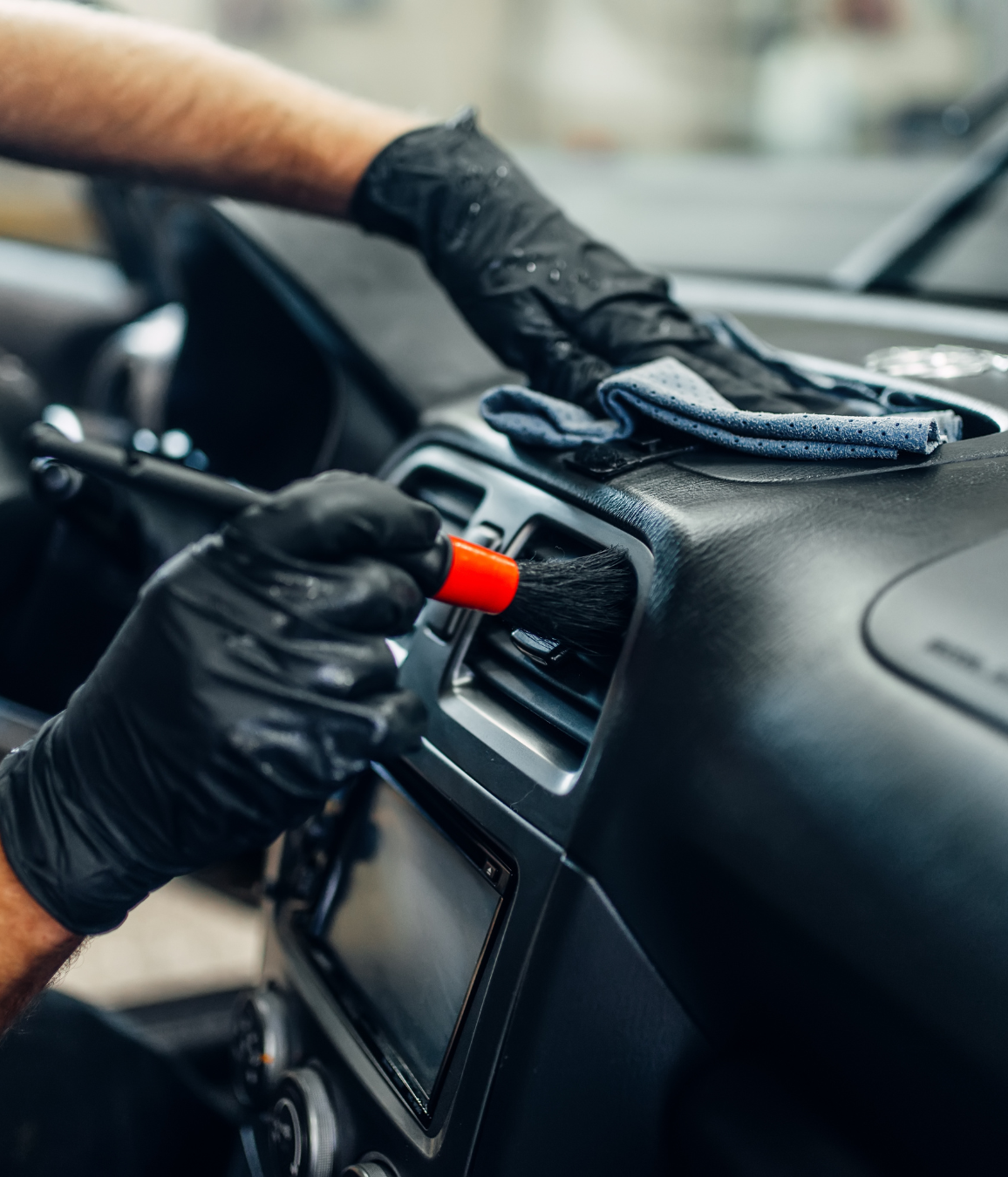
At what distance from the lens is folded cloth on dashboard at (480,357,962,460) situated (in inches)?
24.0

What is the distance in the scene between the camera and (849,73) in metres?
3.33

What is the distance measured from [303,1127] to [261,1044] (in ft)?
0.34

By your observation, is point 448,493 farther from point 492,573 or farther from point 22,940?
point 22,940

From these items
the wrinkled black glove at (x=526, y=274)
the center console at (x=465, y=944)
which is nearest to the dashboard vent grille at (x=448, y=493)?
the center console at (x=465, y=944)

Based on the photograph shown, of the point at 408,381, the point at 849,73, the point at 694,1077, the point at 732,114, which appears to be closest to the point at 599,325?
the point at 408,381

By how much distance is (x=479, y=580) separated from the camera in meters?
0.56

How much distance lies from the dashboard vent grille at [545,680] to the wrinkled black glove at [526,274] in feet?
0.54

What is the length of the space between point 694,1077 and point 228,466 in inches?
35.9

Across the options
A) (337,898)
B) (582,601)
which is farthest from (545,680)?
(337,898)

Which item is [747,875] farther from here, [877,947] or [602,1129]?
[602,1129]

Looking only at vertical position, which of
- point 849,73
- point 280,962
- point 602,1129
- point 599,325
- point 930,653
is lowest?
point 280,962

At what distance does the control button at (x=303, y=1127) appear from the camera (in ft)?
2.28

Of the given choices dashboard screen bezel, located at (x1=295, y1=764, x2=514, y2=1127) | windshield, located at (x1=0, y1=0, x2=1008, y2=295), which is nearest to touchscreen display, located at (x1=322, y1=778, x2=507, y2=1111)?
dashboard screen bezel, located at (x1=295, y1=764, x2=514, y2=1127)

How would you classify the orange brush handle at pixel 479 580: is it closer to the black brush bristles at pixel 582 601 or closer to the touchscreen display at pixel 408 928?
the black brush bristles at pixel 582 601
